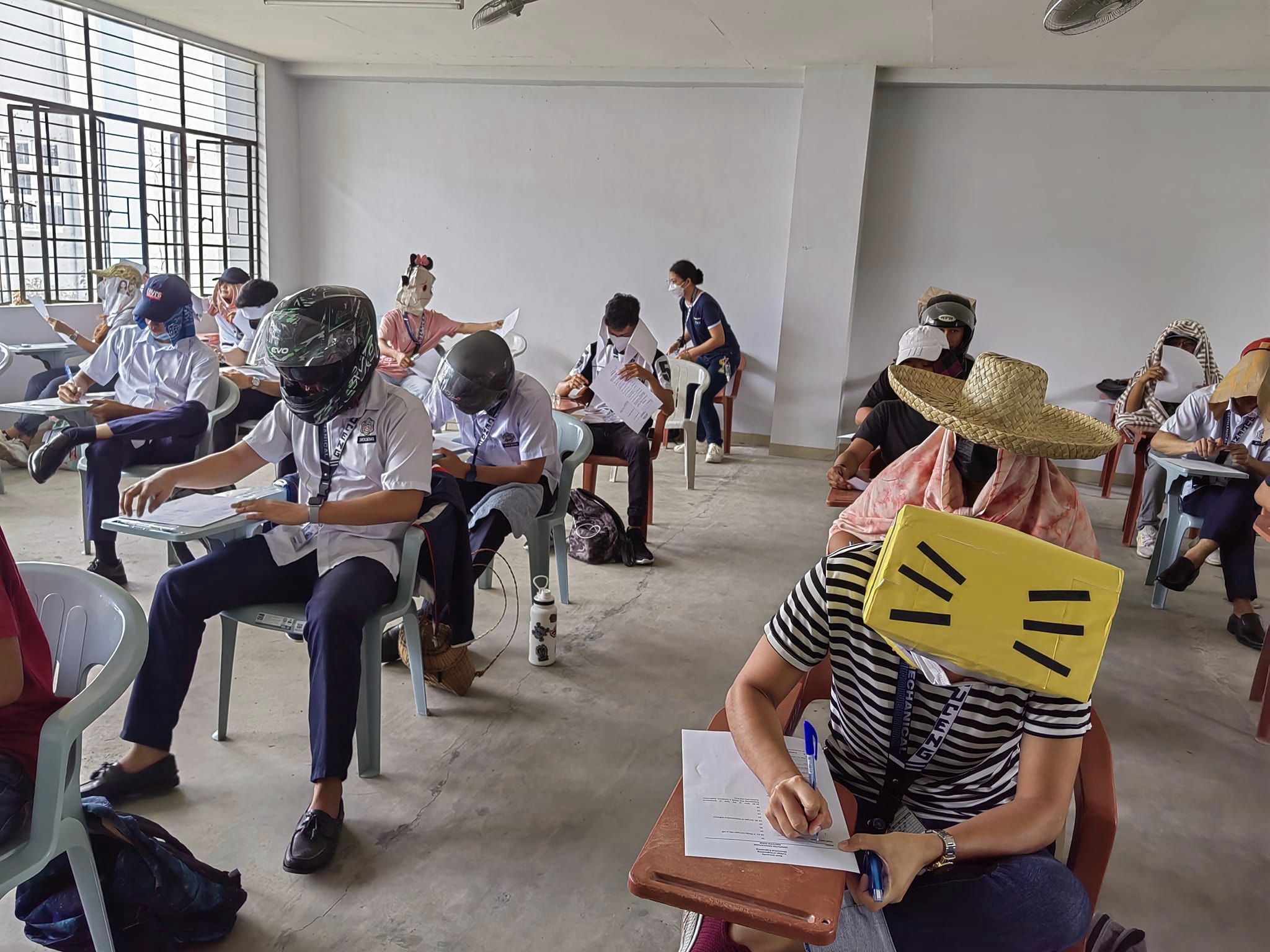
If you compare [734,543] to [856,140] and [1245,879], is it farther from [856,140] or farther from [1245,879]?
[856,140]

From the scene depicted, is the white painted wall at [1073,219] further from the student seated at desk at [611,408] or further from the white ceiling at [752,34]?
the student seated at desk at [611,408]

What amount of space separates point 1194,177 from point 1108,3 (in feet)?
11.9

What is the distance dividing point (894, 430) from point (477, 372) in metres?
1.61

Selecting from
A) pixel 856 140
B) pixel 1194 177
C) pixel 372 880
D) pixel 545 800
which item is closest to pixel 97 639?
pixel 372 880

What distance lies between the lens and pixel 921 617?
116cm

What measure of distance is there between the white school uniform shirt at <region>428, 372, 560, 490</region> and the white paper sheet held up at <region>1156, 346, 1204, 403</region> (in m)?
3.98

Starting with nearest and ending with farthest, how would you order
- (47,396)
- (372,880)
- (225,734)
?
(372,880), (225,734), (47,396)

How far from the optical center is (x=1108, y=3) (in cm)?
354

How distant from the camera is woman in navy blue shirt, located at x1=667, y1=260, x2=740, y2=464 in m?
6.69

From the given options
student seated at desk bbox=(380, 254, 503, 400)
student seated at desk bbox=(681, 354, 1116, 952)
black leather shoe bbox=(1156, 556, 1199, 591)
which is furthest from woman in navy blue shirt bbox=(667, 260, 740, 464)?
student seated at desk bbox=(681, 354, 1116, 952)

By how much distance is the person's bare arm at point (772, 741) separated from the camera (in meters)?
1.15

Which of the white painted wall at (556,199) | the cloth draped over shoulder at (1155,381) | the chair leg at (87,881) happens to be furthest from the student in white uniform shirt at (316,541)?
the white painted wall at (556,199)

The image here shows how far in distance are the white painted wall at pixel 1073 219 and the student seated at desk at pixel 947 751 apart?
5.72 meters

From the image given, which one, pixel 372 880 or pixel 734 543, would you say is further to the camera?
pixel 734 543
